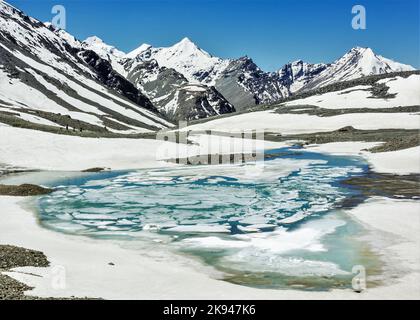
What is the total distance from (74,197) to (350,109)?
473ft

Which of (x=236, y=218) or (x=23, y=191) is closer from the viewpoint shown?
(x=236, y=218)

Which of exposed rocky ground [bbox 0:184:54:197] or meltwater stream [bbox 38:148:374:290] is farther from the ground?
exposed rocky ground [bbox 0:184:54:197]

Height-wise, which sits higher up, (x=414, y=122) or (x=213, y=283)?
(x=414, y=122)

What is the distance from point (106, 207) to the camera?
125ft

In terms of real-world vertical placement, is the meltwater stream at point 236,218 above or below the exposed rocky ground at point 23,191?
below

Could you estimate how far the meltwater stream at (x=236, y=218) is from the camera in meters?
22.6

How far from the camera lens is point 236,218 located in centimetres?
3338

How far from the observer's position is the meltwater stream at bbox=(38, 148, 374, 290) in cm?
2261

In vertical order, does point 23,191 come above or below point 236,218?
above

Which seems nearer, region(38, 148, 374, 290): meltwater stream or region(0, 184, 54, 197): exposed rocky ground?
region(38, 148, 374, 290): meltwater stream

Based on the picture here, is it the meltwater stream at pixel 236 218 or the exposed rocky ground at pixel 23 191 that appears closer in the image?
the meltwater stream at pixel 236 218

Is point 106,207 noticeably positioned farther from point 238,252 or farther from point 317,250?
point 317,250
